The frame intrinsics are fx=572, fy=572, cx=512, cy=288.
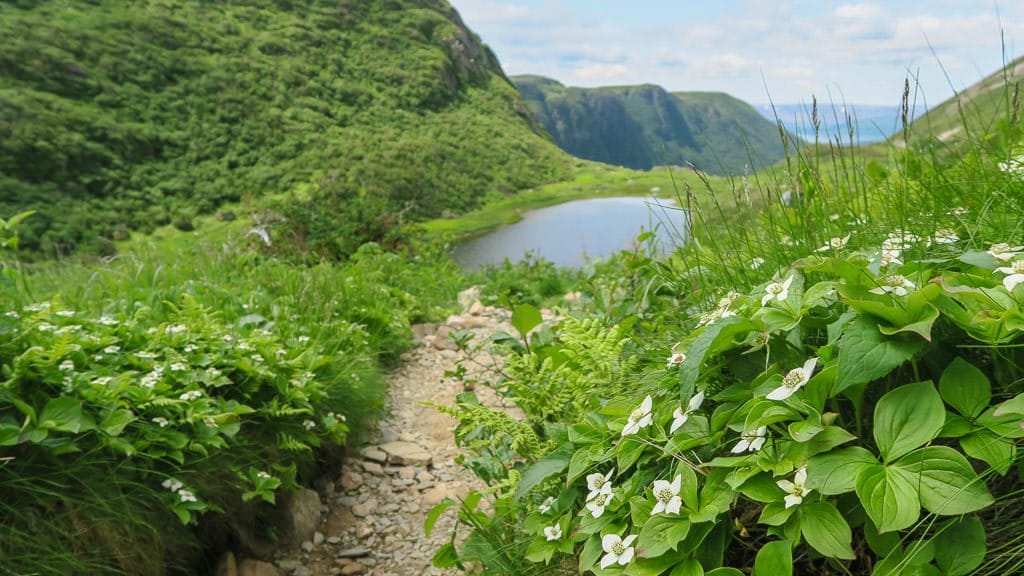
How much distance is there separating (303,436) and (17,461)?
1.27 metres

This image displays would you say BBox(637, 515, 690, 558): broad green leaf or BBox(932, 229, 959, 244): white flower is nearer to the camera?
BBox(637, 515, 690, 558): broad green leaf

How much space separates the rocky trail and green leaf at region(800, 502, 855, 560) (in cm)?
139

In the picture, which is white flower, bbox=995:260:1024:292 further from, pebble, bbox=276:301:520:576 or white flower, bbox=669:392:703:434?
pebble, bbox=276:301:520:576

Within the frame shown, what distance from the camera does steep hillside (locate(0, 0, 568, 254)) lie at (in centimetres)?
4316

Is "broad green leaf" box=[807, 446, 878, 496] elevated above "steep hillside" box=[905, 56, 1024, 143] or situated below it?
below

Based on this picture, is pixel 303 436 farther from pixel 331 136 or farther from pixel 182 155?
pixel 331 136

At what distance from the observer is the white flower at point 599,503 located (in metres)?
1.45

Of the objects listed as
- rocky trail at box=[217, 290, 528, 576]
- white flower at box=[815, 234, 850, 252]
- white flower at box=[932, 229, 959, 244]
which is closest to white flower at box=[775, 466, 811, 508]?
white flower at box=[815, 234, 850, 252]

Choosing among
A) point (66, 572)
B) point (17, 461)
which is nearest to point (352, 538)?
point (66, 572)

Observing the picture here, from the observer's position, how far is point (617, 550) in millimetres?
1335

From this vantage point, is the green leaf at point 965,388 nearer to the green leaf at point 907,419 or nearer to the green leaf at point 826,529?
the green leaf at point 907,419

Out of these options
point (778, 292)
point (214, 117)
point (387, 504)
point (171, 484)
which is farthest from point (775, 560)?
point (214, 117)

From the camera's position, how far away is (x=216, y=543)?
277cm

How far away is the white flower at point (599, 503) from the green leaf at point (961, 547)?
2.22 ft
